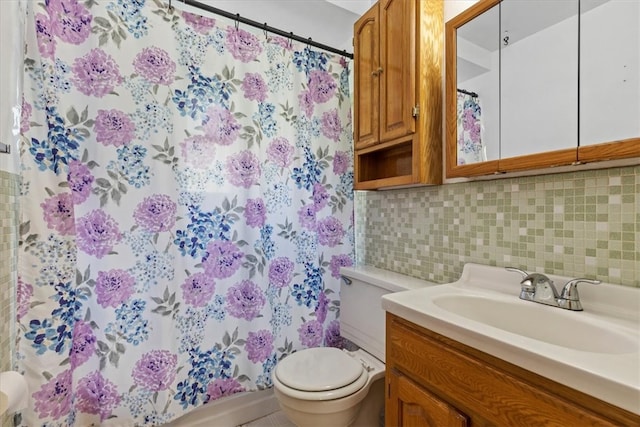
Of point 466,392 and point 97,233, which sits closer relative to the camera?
point 466,392

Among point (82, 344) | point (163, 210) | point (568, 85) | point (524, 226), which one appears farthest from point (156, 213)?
point (568, 85)

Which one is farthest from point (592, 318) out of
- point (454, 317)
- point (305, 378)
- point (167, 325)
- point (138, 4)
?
point (138, 4)

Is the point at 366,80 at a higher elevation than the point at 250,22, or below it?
below

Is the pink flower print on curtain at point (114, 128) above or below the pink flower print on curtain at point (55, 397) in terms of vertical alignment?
above

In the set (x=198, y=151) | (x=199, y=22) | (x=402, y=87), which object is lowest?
(x=198, y=151)

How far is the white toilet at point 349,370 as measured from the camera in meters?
1.14

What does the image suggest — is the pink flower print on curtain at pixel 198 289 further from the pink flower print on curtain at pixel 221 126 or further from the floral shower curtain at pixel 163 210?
the pink flower print on curtain at pixel 221 126

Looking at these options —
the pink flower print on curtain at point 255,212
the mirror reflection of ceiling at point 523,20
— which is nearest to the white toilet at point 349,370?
the pink flower print on curtain at point 255,212

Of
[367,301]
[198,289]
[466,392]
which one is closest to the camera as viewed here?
[466,392]

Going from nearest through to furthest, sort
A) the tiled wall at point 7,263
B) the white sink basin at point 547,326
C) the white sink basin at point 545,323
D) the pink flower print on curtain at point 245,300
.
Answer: the white sink basin at point 547,326, the white sink basin at point 545,323, the tiled wall at point 7,263, the pink flower print on curtain at point 245,300

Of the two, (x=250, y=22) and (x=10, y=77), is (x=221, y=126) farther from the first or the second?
(x=10, y=77)

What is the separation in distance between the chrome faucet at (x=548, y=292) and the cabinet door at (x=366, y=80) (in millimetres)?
894

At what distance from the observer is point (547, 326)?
836mm

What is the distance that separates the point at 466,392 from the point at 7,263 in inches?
59.4
